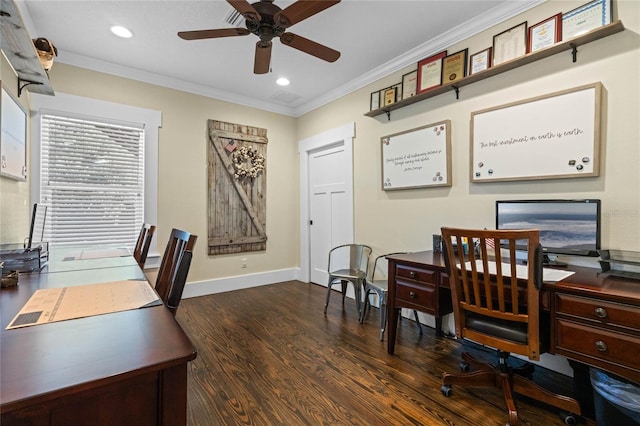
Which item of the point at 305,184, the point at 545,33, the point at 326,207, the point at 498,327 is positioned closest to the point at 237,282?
the point at 326,207

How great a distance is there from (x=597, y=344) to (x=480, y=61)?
217 cm

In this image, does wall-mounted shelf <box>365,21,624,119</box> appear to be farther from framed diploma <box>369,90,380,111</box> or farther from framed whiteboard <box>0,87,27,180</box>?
framed whiteboard <box>0,87,27,180</box>

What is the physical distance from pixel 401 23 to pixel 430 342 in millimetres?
2736

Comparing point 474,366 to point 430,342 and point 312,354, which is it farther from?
point 312,354

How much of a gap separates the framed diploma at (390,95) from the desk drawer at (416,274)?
182 cm

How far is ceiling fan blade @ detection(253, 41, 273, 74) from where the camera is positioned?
2.24 m

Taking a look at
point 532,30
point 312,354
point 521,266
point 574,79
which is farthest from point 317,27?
point 312,354

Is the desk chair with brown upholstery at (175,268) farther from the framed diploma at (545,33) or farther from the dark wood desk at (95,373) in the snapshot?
the framed diploma at (545,33)

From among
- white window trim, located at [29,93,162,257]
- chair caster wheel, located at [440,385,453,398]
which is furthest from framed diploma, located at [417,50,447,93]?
white window trim, located at [29,93,162,257]

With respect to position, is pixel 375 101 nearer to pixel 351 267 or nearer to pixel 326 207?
pixel 326 207

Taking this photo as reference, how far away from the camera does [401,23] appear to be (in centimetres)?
261

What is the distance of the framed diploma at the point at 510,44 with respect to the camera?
7.48 ft

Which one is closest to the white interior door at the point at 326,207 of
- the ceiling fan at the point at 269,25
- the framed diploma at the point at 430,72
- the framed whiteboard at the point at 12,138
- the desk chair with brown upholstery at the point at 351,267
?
the desk chair with brown upholstery at the point at 351,267

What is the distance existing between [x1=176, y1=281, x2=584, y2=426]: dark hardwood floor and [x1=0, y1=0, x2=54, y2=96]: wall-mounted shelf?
7.74 ft
